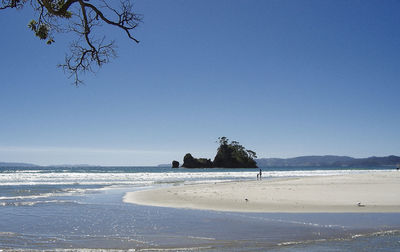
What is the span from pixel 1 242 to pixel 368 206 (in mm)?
13229

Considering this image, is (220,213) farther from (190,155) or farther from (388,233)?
(190,155)

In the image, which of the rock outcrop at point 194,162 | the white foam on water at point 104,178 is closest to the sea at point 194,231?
the white foam on water at point 104,178

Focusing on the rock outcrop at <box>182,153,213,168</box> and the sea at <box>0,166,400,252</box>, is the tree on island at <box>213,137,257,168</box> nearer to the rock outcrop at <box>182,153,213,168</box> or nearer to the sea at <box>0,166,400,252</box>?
the rock outcrop at <box>182,153,213,168</box>

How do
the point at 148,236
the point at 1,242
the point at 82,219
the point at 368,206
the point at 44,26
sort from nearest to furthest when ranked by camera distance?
the point at 44,26
the point at 1,242
the point at 148,236
the point at 82,219
the point at 368,206

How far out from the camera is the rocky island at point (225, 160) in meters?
145

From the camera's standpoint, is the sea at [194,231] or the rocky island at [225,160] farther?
the rocky island at [225,160]

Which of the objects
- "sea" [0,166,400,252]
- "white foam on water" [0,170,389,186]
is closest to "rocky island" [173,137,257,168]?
"white foam on water" [0,170,389,186]

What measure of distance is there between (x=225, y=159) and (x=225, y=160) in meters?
0.43

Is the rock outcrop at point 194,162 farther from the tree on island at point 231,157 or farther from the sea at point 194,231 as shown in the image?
the sea at point 194,231

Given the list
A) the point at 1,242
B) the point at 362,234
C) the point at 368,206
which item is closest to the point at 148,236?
the point at 1,242

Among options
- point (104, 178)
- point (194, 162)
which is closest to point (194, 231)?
point (104, 178)

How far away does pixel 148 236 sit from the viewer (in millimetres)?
9242

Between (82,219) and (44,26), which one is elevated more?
(44,26)

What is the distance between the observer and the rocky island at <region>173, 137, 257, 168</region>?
145 metres
